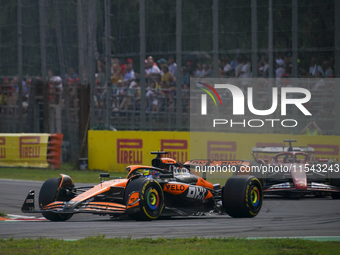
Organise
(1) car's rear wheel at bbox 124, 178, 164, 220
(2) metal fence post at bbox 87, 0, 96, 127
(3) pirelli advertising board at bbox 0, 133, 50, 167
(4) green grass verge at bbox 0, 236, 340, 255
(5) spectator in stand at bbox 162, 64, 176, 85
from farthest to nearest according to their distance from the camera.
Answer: (2) metal fence post at bbox 87, 0, 96, 127 < (3) pirelli advertising board at bbox 0, 133, 50, 167 < (5) spectator in stand at bbox 162, 64, 176, 85 < (1) car's rear wheel at bbox 124, 178, 164, 220 < (4) green grass verge at bbox 0, 236, 340, 255

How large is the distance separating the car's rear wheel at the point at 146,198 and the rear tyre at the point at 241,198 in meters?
1.27

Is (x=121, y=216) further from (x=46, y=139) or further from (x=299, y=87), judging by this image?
(x=46, y=139)

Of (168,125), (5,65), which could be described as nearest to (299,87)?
(168,125)

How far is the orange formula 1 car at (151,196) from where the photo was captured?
831cm

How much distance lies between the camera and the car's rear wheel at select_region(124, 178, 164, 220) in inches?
327

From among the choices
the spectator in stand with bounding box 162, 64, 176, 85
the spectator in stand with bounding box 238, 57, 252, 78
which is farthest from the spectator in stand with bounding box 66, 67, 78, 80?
the spectator in stand with bounding box 238, 57, 252, 78

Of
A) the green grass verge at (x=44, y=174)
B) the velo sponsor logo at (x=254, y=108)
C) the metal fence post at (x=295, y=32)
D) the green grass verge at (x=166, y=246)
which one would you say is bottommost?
the green grass verge at (x=44, y=174)

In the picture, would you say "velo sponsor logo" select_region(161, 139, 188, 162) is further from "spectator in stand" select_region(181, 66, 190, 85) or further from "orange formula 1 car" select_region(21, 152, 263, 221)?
"orange formula 1 car" select_region(21, 152, 263, 221)

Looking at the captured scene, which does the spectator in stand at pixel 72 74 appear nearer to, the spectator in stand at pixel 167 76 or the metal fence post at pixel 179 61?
the spectator in stand at pixel 167 76

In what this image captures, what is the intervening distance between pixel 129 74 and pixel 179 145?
11.5 feet

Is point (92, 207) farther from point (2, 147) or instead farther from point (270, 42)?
point (2, 147)

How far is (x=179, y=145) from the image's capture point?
58.3 feet

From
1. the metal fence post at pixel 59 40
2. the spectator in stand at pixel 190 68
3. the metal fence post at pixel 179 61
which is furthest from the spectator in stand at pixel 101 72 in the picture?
the spectator in stand at pixel 190 68

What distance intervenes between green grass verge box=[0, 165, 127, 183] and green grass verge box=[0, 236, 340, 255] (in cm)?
915
